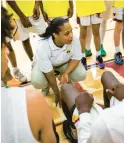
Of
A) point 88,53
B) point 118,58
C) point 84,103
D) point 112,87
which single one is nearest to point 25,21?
point 88,53

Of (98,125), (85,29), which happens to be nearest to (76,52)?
(85,29)

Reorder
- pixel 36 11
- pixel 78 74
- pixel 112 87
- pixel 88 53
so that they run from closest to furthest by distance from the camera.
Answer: pixel 112 87
pixel 78 74
pixel 36 11
pixel 88 53

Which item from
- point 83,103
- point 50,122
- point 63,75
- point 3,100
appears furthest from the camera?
point 63,75

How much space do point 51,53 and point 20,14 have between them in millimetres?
589

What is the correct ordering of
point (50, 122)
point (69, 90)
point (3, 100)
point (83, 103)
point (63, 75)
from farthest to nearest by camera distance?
point (63, 75), point (69, 90), point (83, 103), point (50, 122), point (3, 100)

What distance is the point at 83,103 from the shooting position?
142 cm

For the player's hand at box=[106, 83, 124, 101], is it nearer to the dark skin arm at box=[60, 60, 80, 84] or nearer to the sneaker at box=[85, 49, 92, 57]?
the dark skin arm at box=[60, 60, 80, 84]

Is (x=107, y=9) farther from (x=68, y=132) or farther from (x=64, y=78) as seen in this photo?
(x=68, y=132)

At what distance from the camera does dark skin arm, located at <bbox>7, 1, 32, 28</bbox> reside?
233cm

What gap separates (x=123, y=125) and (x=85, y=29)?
1.92 meters

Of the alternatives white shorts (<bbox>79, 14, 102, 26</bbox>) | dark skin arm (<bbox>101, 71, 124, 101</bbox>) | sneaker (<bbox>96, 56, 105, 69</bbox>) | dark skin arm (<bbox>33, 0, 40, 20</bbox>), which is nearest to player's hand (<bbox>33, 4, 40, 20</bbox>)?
dark skin arm (<bbox>33, 0, 40, 20</bbox>)

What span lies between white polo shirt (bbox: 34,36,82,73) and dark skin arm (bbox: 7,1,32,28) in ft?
1.51

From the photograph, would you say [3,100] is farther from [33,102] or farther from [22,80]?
[22,80]

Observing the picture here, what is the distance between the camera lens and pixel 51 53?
208 centimetres
